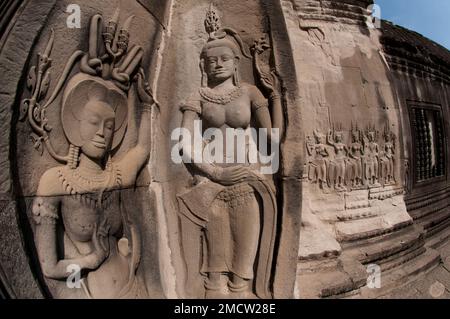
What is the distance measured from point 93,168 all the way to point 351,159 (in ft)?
11.4

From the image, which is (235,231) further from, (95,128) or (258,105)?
(95,128)

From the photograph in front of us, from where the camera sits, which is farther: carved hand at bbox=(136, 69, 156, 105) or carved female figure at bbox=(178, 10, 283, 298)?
carved female figure at bbox=(178, 10, 283, 298)

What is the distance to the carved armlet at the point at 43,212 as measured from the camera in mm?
A: 1616

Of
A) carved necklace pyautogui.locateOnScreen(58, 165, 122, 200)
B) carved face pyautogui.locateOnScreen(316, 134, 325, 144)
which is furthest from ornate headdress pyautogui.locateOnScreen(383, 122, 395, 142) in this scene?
carved necklace pyautogui.locateOnScreen(58, 165, 122, 200)

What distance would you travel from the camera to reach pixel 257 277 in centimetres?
228

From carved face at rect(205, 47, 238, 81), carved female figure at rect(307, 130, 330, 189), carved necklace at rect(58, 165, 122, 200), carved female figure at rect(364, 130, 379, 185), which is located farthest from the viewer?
carved female figure at rect(364, 130, 379, 185)

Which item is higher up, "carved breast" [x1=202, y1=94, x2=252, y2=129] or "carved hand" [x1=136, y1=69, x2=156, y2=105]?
"carved hand" [x1=136, y1=69, x2=156, y2=105]

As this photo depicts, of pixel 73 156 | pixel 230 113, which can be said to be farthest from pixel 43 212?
pixel 230 113

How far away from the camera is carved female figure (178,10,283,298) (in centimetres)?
225

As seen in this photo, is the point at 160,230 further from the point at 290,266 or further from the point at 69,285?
the point at 290,266

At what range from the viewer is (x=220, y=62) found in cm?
221

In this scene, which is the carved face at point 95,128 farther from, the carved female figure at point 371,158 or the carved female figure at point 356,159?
the carved female figure at point 371,158

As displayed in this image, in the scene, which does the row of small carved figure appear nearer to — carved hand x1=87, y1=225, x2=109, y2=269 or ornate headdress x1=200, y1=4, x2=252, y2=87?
ornate headdress x1=200, y1=4, x2=252, y2=87

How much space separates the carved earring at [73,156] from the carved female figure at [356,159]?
3574 mm
